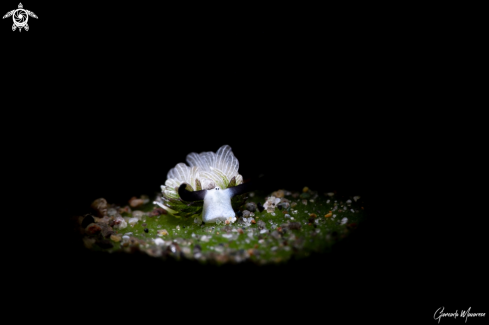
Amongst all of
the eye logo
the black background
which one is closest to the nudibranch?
the black background

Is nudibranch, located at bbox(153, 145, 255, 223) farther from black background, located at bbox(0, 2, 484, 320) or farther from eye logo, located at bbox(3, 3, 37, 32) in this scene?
eye logo, located at bbox(3, 3, 37, 32)

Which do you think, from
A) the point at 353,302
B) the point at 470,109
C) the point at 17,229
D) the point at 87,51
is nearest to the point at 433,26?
the point at 470,109

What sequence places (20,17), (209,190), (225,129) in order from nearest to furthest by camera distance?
1. (20,17)
2. (209,190)
3. (225,129)

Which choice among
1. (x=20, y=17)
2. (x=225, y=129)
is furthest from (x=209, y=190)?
(x=20, y=17)

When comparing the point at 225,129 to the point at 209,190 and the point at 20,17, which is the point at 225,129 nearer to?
the point at 209,190

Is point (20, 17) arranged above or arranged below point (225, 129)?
above

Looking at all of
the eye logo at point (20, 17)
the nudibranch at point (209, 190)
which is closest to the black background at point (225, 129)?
the eye logo at point (20, 17)
